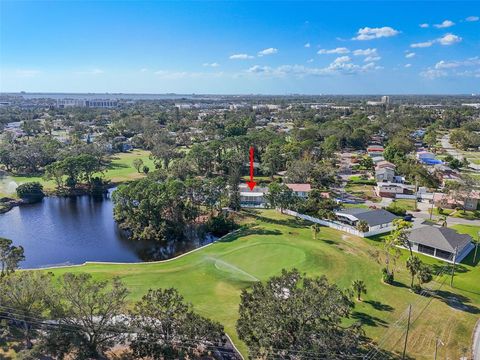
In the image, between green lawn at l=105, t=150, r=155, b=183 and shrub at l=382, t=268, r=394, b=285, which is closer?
shrub at l=382, t=268, r=394, b=285

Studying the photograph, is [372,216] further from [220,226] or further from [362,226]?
[220,226]

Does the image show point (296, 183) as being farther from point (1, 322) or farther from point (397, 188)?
point (1, 322)

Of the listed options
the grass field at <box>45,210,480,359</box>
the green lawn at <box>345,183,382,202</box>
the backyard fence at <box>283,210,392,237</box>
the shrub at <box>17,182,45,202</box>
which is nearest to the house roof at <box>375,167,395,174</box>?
the green lawn at <box>345,183,382,202</box>

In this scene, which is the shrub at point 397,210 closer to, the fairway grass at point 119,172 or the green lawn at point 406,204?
the green lawn at point 406,204

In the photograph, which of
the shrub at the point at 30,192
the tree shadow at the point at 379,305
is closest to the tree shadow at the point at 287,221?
the tree shadow at the point at 379,305

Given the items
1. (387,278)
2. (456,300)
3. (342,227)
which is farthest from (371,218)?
(456,300)

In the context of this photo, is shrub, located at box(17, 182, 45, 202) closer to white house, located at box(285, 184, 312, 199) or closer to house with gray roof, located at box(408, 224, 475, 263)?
white house, located at box(285, 184, 312, 199)
